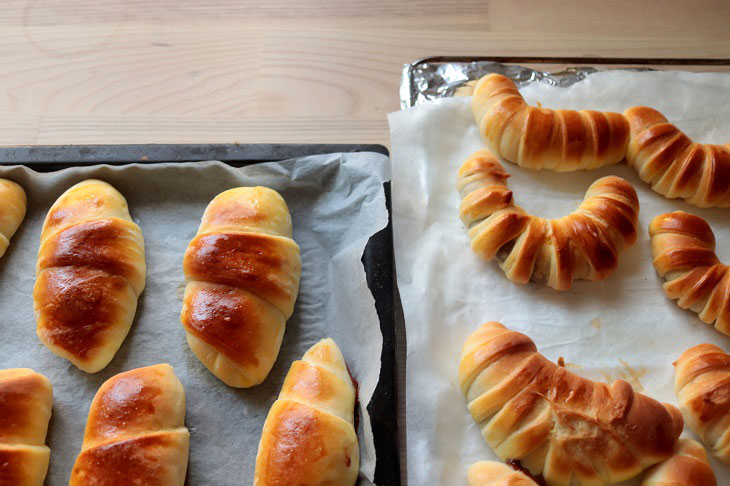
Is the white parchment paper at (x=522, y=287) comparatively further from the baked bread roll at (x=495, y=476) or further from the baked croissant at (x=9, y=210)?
the baked croissant at (x=9, y=210)

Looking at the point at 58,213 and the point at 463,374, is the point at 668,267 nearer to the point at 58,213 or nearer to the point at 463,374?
the point at 463,374

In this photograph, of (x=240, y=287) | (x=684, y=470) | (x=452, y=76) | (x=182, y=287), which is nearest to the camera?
(x=684, y=470)

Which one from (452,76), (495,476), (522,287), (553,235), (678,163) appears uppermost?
(452,76)

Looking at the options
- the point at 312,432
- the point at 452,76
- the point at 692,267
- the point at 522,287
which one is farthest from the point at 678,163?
the point at 312,432

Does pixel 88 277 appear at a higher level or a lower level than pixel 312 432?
higher

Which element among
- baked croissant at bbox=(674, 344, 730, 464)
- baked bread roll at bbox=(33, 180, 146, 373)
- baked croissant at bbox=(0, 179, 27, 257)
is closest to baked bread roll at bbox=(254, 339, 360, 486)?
baked bread roll at bbox=(33, 180, 146, 373)

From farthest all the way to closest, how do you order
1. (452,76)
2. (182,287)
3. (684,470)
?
(452,76) < (182,287) < (684,470)

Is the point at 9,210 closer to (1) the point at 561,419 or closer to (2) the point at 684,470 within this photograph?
(1) the point at 561,419

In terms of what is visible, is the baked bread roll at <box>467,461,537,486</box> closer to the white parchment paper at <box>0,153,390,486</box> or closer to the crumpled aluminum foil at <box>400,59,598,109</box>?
the white parchment paper at <box>0,153,390,486</box>

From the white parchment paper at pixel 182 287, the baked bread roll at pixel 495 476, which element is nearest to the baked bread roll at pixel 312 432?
the white parchment paper at pixel 182 287
